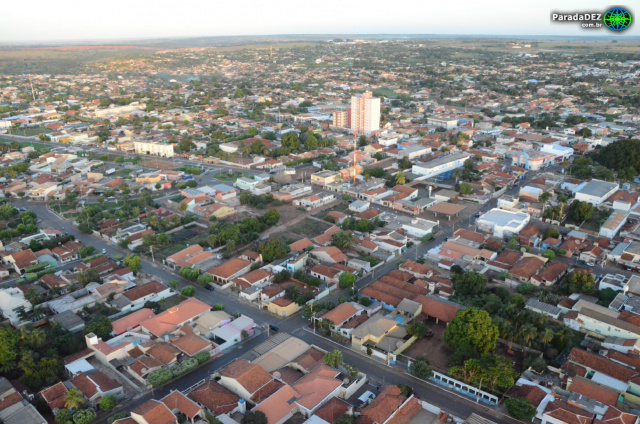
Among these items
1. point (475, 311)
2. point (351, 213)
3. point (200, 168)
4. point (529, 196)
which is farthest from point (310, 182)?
point (475, 311)

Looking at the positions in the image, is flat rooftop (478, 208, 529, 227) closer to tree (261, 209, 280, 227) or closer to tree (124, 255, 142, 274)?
tree (261, 209, 280, 227)

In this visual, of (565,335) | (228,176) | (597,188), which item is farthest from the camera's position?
(228,176)

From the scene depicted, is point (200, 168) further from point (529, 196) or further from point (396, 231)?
point (529, 196)

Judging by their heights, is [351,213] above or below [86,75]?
below

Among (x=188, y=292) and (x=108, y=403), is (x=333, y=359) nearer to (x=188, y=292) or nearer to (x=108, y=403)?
(x=108, y=403)

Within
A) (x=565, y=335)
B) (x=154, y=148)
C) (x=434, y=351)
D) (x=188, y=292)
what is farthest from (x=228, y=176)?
(x=565, y=335)

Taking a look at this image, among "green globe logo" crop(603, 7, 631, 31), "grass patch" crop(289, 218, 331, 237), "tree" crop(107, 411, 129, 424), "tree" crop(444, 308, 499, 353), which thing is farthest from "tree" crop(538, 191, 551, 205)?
"tree" crop(107, 411, 129, 424)

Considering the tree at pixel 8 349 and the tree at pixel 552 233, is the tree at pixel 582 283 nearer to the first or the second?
the tree at pixel 552 233
